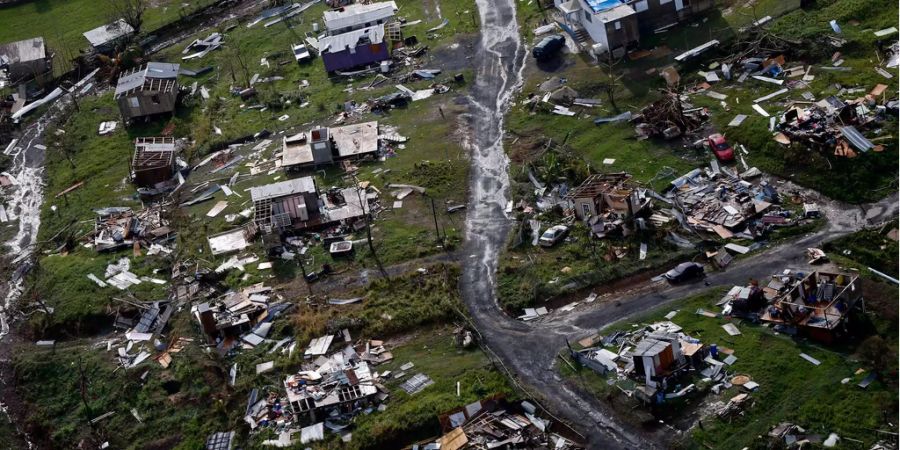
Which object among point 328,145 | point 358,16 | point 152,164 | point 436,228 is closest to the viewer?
point 436,228

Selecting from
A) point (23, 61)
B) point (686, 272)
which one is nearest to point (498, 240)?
point (686, 272)

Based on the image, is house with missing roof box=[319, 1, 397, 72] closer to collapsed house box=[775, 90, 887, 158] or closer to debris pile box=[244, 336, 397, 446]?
collapsed house box=[775, 90, 887, 158]

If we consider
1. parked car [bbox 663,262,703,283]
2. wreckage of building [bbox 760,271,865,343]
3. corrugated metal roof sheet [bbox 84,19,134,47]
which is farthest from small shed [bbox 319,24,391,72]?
wreckage of building [bbox 760,271,865,343]

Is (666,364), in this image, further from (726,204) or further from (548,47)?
(548,47)

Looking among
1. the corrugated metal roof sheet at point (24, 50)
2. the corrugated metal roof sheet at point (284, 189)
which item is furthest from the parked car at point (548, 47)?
the corrugated metal roof sheet at point (24, 50)

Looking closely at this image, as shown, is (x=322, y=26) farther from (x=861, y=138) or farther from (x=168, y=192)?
(x=861, y=138)

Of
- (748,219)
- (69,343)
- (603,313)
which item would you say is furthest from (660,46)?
(69,343)
